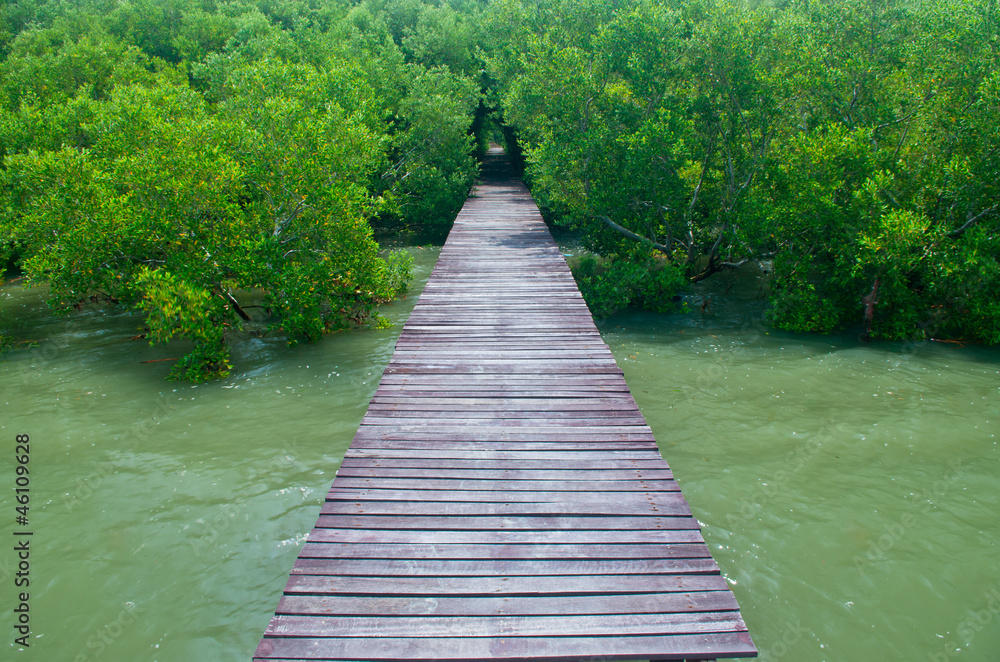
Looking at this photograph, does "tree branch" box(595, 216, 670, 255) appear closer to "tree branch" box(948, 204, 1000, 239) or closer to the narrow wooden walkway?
"tree branch" box(948, 204, 1000, 239)

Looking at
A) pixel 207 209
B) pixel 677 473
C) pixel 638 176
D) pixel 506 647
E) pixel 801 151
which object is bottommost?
pixel 677 473

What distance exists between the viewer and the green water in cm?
494

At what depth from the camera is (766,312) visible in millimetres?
12438

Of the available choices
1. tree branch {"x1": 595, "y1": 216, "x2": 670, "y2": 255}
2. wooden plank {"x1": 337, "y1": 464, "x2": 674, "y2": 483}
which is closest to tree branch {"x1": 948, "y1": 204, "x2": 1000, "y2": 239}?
tree branch {"x1": 595, "y1": 216, "x2": 670, "y2": 255}

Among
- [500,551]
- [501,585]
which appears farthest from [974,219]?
[501,585]

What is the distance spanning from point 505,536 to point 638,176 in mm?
11047

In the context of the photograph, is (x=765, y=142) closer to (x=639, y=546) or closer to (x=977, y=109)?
(x=977, y=109)

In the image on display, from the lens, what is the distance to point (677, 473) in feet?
23.0

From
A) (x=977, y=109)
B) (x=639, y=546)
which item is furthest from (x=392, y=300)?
(x=977, y=109)

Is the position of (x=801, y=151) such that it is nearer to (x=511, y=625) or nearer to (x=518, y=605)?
(x=518, y=605)

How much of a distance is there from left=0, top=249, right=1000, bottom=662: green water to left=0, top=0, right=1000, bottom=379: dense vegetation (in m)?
1.34

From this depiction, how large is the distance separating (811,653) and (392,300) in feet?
39.2

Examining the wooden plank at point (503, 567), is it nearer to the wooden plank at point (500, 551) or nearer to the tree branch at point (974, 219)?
the wooden plank at point (500, 551)

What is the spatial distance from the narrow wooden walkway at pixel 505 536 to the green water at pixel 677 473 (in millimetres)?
1597
